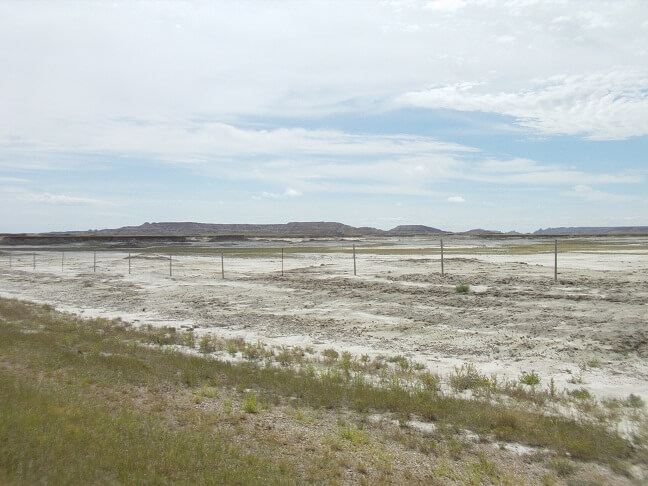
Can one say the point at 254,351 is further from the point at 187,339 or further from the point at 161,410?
the point at 161,410

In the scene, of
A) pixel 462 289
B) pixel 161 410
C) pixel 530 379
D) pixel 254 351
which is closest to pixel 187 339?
pixel 254 351

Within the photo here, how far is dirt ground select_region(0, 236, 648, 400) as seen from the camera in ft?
46.1

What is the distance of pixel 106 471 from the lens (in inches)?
253

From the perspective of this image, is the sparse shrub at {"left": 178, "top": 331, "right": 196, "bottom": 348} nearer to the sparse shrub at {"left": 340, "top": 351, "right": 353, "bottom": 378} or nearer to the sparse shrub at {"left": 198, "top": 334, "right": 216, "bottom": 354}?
the sparse shrub at {"left": 198, "top": 334, "right": 216, "bottom": 354}

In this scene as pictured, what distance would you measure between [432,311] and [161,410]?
44.0 feet

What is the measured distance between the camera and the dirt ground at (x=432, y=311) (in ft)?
46.1

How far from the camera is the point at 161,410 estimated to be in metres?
9.48

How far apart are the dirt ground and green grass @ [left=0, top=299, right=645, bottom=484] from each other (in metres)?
2.37

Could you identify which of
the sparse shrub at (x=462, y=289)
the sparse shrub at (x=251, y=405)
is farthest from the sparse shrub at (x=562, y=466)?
the sparse shrub at (x=462, y=289)

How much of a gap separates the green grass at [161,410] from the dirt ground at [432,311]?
2.37 metres

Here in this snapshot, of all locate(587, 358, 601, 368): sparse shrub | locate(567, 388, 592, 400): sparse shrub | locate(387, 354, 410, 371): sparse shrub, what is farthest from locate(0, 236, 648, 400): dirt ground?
locate(387, 354, 410, 371): sparse shrub

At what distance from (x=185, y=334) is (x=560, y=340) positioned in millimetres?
12089

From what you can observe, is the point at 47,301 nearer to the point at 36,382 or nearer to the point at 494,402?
the point at 36,382

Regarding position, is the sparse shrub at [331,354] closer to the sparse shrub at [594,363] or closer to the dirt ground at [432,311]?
the dirt ground at [432,311]
